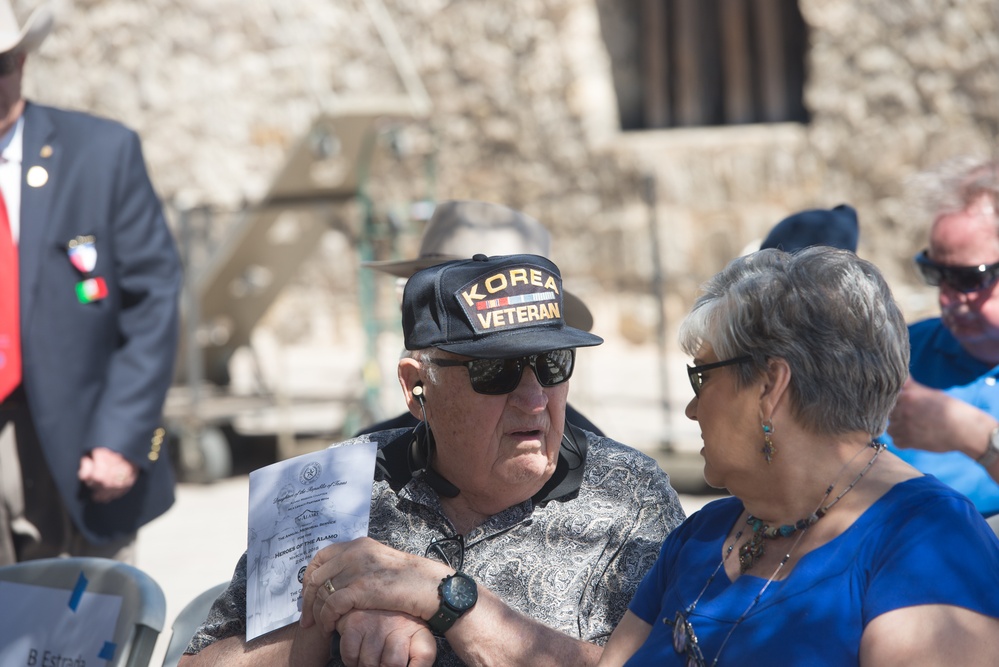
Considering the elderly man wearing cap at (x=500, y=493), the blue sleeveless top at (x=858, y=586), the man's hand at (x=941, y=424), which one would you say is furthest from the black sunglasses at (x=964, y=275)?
the blue sleeveless top at (x=858, y=586)

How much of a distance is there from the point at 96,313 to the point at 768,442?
2.20m

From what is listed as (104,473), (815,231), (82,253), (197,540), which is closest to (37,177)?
(82,253)

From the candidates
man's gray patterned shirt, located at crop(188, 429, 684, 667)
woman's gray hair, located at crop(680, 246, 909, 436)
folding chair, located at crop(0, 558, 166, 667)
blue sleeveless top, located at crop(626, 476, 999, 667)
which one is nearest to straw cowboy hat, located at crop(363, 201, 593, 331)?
man's gray patterned shirt, located at crop(188, 429, 684, 667)

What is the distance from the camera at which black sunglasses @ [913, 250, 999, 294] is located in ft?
10.3

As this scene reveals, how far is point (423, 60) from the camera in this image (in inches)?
432

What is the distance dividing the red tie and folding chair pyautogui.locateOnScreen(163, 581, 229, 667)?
115 cm

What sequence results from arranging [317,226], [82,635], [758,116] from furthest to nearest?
[758,116] → [317,226] → [82,635]

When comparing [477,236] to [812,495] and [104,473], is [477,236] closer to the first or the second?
[104,473]

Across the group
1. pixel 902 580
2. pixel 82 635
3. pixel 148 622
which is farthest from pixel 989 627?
pixel 82 635

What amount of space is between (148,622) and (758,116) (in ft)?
29.4

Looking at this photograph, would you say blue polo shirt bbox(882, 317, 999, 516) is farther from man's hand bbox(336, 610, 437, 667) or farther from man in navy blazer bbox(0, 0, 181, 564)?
man in navy blazer bbox(0, 0, 181, 564)

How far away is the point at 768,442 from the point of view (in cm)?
189

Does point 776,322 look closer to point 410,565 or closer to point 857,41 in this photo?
point 410,565

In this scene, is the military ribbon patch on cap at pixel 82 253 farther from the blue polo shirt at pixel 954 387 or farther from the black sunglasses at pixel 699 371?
the blue polo shirt at pixel 954 387
